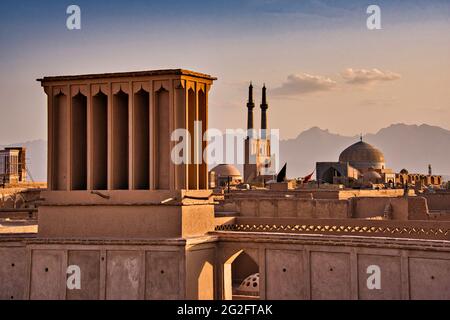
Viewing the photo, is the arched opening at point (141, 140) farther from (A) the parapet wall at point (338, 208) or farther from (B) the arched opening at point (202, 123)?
(A) the parapet wall at point (338, 208)

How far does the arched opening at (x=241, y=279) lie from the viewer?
2172cm

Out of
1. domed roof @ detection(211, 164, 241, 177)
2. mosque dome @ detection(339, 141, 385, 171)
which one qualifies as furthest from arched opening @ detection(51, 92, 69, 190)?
domed roof @ detection(211, 164, 241, 177)

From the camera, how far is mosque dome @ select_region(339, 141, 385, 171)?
10512cm

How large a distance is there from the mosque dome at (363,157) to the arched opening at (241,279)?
76.7 metres

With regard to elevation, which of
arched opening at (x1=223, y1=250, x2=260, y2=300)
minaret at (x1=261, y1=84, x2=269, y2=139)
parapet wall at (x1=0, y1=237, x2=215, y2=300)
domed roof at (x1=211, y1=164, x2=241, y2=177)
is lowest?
arched opening at (x1=223, y1=250, x2=260, y2=300)

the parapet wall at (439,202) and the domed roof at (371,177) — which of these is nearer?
the parapet wall at (439,202)

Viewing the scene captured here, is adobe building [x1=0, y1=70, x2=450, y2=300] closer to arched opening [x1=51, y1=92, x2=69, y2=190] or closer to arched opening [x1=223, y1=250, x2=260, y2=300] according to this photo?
arched opening [x1=51, y1=92, x2=69, y2=190]

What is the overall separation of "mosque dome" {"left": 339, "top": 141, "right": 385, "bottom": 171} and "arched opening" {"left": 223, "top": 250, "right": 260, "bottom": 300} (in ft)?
252

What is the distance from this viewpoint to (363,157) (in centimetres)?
10606

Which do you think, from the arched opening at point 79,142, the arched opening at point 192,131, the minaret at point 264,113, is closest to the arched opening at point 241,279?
Result: the arched opening at point 192,131

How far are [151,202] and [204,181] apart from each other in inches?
72.3

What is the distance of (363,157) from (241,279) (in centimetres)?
7937

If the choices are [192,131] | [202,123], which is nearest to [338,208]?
[202,123]
